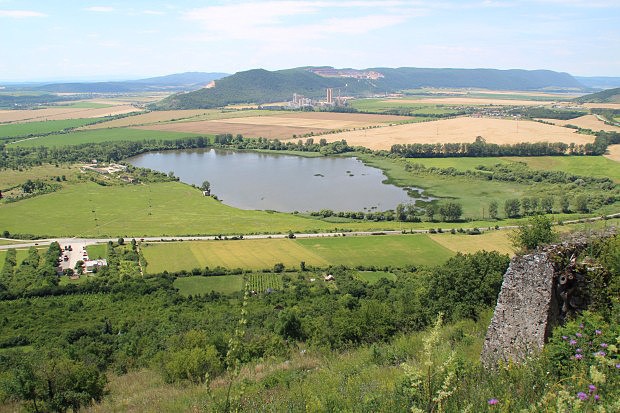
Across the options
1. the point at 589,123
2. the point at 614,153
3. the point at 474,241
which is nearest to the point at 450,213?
the point at 474,241

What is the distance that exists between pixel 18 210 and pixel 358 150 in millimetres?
48108

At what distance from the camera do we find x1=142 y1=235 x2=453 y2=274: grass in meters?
31.3

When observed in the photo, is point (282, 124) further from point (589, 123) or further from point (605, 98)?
point (605, 98)

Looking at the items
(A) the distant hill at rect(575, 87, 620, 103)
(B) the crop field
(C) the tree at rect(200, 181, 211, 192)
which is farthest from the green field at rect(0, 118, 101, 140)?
(A) the distant hill at rect(575, 87, 620, 103)

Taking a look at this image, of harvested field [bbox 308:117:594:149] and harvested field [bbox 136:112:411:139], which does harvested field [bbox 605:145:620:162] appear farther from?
harvested field [bbox 136:112:411:139]

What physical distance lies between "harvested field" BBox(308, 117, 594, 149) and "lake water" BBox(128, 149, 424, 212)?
15.0m

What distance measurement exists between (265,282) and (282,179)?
108ft

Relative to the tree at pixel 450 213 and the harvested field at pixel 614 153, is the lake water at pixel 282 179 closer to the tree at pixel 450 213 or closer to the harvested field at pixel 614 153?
the tree at pixel 450 213

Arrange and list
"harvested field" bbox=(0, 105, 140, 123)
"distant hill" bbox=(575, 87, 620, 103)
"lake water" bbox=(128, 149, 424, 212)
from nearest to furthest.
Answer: "lake water" bbox=(128, 149, 424, 212), "harvested field" bbox=(0, 105, 140, 123), "distant hill" bbox=(575, 87, 620, 103)

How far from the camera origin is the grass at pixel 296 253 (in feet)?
103

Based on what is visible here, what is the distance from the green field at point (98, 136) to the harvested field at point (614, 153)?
69.9 m

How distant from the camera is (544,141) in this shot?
244 ft

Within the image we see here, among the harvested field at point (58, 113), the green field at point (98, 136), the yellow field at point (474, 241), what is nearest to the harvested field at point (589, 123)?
the yellow field at point (474, 241)

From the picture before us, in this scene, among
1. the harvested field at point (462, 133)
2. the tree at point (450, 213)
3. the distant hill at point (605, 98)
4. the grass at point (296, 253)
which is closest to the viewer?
the grass at point (296, 253)
